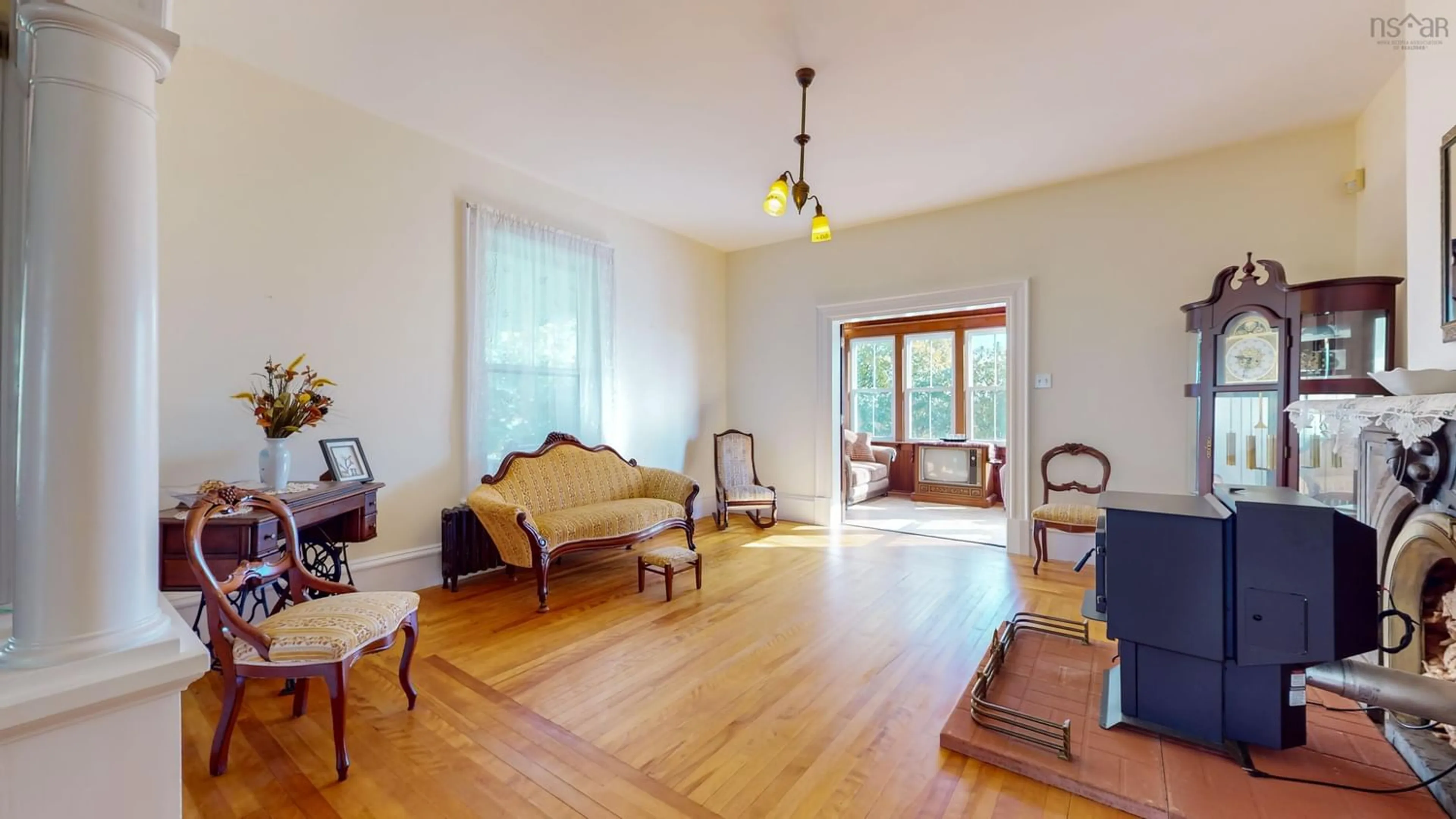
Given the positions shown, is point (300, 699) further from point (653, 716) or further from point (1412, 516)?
point (1412, 516)

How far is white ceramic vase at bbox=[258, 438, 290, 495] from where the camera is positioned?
2.55 meters

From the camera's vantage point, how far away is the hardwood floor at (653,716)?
169 centimetres

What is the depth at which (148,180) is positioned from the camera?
4.09ft

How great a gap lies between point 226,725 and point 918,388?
7.52m

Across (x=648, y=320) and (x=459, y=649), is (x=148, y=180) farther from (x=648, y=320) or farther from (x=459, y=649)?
(x=648, y=320)

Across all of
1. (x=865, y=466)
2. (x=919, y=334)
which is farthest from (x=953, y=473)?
(x=919, y=334)

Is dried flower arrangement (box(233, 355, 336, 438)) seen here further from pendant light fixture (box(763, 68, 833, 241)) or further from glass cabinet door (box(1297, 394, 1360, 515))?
glass cabinet door (box(1297, 394, 1360, 515))

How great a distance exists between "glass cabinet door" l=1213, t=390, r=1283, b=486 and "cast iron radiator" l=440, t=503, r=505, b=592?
4636 millimetres

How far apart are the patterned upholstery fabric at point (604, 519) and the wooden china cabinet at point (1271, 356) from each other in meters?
3.43

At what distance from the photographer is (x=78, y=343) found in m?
1.11

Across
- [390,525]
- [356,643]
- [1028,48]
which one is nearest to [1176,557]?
[1028,48]

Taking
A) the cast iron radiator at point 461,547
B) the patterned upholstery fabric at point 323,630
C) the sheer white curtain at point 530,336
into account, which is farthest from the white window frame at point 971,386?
the patterned upholstery fabric at point 323,630

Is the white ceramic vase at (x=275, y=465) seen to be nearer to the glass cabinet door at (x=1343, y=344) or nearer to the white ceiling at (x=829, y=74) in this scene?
the white ceiling at (x=829, y=74)

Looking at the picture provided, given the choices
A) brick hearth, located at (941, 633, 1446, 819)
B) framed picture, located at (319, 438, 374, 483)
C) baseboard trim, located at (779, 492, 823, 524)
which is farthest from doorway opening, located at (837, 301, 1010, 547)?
framed picture, located at (319, 438, 374, 483)
